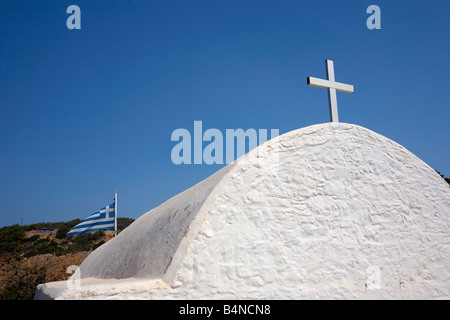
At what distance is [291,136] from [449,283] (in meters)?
2.91

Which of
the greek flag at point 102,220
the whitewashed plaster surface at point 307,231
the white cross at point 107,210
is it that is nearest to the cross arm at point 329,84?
the whitewashed plaster surface at point 307,231

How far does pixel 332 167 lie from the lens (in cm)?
430

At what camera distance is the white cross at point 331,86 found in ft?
16.9

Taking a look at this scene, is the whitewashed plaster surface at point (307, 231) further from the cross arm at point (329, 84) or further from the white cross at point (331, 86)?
the cross arm at point (329, 84)

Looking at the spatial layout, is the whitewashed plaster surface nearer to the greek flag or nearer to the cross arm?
the cross arm

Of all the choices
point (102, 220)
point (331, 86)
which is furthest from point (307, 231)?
point (102, 220)

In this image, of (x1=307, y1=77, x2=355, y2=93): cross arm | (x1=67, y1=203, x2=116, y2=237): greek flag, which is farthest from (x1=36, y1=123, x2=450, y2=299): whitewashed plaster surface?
(x1=67, y1=203, x2=116, y2=237): greek flag

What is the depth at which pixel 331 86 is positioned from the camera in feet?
17.9

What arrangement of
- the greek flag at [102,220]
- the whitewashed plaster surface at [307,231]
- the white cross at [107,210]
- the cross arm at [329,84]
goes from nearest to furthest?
the whitewashed plaster surface at [307,231], the cross arm at [329,84], the greek flag at [102,220], the white cross at [107,210]

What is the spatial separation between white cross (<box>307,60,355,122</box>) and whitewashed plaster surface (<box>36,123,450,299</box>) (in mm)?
632

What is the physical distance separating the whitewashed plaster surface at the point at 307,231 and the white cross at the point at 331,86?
632 millimetres

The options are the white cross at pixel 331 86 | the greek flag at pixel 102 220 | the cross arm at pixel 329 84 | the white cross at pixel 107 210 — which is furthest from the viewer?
the white cross at pixel 107 210
